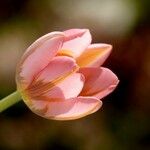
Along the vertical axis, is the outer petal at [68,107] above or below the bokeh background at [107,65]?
above

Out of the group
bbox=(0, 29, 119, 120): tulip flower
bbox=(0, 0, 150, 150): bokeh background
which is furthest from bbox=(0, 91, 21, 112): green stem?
bbox=(0, 0, 150, 150): bokeh background

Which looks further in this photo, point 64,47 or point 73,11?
point 73,11

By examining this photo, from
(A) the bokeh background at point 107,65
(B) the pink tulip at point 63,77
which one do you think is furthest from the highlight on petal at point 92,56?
(A) the bokeh background at point 107,65

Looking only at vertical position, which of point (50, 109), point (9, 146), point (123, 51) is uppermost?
point (50, 109)

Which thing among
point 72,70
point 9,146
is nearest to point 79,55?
point 72,70

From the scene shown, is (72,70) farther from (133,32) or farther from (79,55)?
(133,32)

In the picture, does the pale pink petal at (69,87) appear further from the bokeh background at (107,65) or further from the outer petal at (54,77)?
the bokeh background at (107,65)
